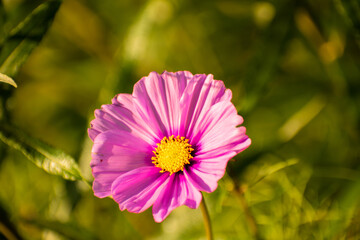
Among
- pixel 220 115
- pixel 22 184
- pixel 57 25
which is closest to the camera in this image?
pixel 220 115

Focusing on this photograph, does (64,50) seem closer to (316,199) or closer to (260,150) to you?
(260,150)

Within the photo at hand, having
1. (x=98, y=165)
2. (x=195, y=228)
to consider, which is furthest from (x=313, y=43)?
(x=98, y=165)

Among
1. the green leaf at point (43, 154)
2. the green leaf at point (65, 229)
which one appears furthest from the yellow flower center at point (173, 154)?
the green leaf at point (65, 229)

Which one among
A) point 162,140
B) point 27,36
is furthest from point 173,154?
point 27,36

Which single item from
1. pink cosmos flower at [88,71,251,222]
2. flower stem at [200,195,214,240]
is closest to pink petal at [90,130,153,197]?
pink cosmos flower at [88,71,251,222]

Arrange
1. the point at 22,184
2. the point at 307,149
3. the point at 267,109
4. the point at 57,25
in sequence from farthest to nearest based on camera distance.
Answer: the point at 57,25
the point at 267,109
the point at 307,149
the point at 22,184
